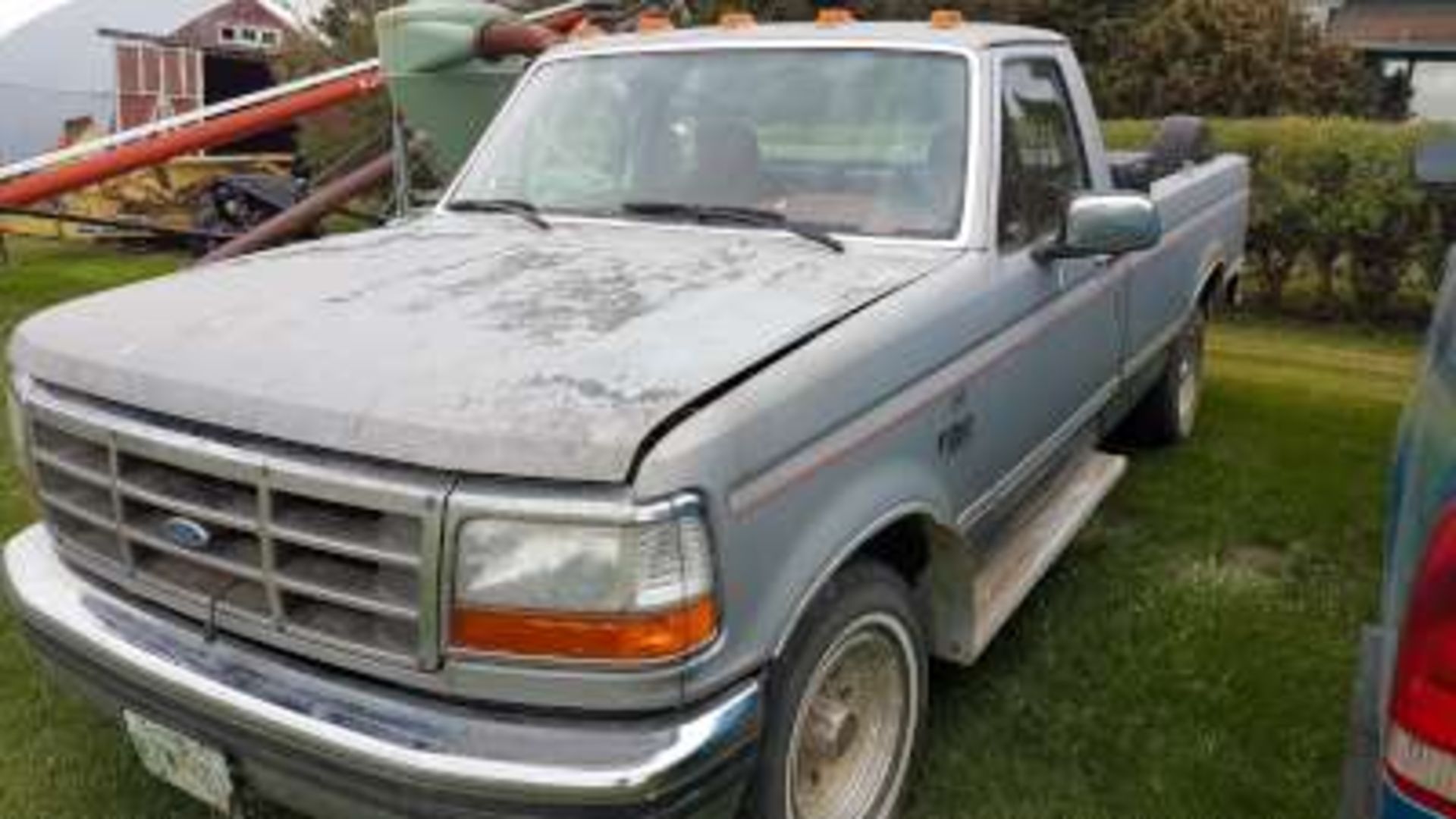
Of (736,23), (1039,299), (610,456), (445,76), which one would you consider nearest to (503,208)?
(736,23)

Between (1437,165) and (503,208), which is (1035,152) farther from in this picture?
(503,208)

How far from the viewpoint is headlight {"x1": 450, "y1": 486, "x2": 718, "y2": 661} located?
2.36 m

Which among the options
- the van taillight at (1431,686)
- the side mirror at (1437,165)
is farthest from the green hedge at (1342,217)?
the van taillight at (1431,686)

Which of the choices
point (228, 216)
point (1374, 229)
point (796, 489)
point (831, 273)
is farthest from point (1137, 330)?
point (228, 216)

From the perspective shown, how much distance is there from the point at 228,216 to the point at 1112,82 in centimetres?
1183

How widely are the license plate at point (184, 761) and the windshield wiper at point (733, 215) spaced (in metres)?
2.01

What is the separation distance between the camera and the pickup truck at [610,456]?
240 centimetres

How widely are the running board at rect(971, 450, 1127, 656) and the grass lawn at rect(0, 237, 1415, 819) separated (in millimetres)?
305

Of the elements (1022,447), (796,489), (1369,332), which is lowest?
(1369,332)

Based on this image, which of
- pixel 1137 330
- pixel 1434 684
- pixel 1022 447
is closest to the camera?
pixel 1434 684

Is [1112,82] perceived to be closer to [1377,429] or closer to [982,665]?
[1377,429]

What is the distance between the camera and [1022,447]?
13.4 ft

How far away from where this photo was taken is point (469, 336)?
284 centimetres

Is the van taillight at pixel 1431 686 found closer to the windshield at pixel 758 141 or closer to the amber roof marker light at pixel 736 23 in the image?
the windshield at pixel 758 141
